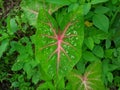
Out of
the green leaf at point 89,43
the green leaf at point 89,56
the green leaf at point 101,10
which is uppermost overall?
the green leaf at point 101,10

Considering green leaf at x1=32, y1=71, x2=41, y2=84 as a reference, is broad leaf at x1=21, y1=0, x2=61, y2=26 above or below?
above

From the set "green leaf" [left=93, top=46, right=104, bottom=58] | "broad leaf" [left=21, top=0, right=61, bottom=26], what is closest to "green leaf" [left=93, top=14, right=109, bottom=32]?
"green leaf" [left=93, top=46, right=104, bottom=58]

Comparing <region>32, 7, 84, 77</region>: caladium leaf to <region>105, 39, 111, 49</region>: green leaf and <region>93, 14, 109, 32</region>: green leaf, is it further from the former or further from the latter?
<region>105, 39, 111, 49</region>: green leaf

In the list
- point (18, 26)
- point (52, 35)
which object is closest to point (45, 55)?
point (52, 35)

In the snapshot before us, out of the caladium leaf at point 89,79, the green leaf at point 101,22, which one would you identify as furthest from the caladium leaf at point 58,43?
the caladium leaf at point 89,79

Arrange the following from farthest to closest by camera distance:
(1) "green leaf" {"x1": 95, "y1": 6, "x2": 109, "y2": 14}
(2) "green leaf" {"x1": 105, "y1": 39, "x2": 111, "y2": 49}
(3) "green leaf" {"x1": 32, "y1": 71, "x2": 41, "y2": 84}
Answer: (3) "green leaf" {"x1": 32, "y1": 71, "x2": 41, "y2": 84} → (2) "green leaf" {"x1": 105, "y1": 39, "x2": 111, "y2": 49} → (1) "green leaf" {"x1": 95, "y1": 6, "x2": 109, "y2": 14}

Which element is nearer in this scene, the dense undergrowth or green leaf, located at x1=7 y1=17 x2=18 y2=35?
the dense undergrowth

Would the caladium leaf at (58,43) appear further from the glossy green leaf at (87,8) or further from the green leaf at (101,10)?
the green leaf at (101,10)

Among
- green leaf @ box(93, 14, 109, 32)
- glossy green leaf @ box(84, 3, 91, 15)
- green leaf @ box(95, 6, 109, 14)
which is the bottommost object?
green leaf @ box(93, 14, 109, 32)
